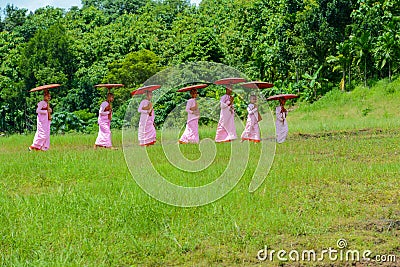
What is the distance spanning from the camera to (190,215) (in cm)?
702

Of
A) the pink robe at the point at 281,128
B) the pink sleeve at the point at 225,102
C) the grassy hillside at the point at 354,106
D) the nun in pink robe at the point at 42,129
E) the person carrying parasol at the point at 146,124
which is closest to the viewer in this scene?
the nun in pink robe at the point at 42,129

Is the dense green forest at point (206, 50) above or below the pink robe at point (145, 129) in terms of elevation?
above

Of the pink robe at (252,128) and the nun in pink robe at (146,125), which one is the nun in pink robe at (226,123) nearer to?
the pink robe at (252,128)

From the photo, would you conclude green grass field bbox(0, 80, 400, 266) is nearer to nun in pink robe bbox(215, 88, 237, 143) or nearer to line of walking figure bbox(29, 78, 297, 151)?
line of walking figure bbox(29, 78, 297, 151)

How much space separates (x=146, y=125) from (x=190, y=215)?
8.68 meters

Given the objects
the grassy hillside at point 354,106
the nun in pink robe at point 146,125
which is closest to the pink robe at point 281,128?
the nun in pink robe at point 146,125

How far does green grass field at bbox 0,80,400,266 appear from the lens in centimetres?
575

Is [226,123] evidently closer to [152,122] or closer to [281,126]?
[281,126]

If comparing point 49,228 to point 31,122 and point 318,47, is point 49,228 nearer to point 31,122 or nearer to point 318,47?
point 318,47

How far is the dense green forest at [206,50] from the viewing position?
29.2 metres

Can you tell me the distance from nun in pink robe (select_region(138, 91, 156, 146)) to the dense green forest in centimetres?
1126

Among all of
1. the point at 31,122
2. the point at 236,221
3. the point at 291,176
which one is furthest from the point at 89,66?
the point at 236,221

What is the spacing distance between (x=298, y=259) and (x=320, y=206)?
6.49ft

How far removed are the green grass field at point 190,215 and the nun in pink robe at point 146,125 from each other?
3616 millimetres
